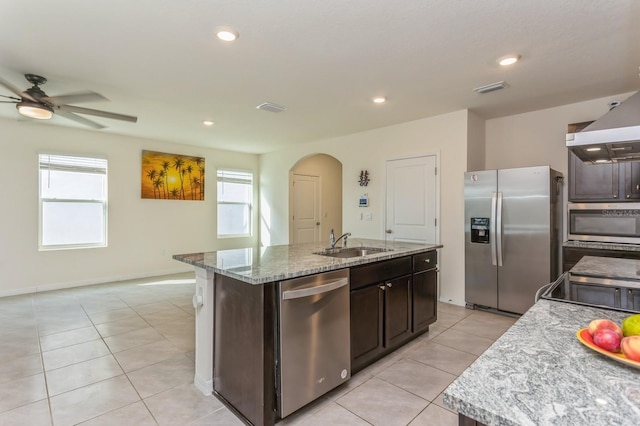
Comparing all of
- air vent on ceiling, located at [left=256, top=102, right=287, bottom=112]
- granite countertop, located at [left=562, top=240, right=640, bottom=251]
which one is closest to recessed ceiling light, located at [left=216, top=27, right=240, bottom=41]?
air vent on ceiling, located at [left=256, top=102, right=287, bottom=112]

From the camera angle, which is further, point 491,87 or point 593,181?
point 593,181

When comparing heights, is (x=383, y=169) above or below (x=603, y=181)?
above

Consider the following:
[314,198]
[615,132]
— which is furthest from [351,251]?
[314,198]

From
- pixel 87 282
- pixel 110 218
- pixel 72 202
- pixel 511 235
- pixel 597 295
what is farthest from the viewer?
pixel 110 218

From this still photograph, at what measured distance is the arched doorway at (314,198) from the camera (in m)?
7.08

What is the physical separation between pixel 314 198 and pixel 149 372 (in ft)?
17.5

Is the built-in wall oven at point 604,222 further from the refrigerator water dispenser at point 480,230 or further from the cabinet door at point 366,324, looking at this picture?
the cabinet door at point 366,324

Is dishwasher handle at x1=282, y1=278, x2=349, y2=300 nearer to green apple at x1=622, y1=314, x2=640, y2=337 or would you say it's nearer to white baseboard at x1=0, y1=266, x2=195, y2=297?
green apple at x1=622, y1=314, x2=640, y2=337

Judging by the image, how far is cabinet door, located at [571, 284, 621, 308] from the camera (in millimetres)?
1634

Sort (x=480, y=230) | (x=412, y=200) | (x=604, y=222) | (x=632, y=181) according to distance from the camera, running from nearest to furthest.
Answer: (x=632, y=181), (x=604, y=222), (x=480, y=230), (x=412, y=200)

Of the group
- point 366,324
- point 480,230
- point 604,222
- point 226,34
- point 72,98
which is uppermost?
point 226,34

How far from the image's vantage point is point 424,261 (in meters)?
3.18

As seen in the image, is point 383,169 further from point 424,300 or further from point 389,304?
point 389,304

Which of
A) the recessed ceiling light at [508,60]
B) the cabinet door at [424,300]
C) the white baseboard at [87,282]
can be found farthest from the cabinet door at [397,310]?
the white baseboard at [87,282]
